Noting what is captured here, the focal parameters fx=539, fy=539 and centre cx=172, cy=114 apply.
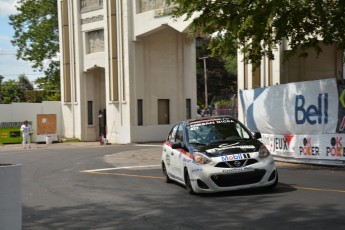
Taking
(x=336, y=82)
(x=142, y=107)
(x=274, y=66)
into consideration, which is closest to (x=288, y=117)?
(x=336, y=82)

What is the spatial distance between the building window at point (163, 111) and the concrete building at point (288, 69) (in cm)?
1077

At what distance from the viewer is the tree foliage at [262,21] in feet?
50.1

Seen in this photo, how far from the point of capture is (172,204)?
1006cm

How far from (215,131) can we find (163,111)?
23752mm

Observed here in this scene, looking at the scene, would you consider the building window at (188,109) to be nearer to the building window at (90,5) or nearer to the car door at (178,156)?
the building window at (90,5)

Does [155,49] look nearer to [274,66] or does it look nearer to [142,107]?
[142,107]

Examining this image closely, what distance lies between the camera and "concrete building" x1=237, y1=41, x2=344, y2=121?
24078 mm

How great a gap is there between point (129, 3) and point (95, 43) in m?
5.18

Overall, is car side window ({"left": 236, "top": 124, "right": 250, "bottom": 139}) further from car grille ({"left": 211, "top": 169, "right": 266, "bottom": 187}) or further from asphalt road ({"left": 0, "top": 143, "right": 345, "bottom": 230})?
car grille ({"left": 211, "top": 169, "right": 266, "bottom": 187})

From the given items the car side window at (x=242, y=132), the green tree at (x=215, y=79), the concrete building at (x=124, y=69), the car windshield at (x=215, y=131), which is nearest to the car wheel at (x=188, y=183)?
the car windshield at (x=215, y=131)

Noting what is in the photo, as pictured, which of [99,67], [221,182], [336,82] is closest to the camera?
[221,182]

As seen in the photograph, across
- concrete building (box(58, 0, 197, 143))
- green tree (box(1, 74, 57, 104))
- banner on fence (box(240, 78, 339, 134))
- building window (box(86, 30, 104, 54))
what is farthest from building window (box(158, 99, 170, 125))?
green tree (box(1, 74, 57, 104))

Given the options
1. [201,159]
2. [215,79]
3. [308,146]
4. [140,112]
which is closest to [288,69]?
[308,146]

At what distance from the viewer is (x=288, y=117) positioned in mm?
17609
